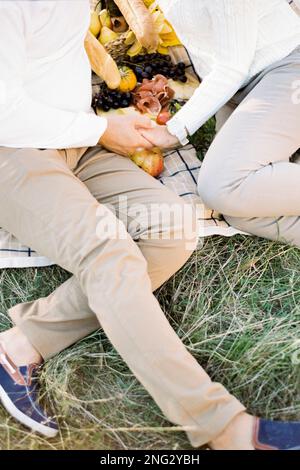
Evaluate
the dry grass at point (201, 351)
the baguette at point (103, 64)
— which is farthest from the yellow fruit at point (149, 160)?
the baguette at point (103, 64)

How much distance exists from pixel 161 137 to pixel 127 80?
463 mm

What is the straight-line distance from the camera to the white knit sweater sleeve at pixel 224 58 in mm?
1814

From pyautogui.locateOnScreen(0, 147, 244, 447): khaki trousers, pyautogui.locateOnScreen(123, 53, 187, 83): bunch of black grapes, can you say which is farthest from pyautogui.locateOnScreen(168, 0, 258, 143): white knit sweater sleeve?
pyautogui.locateOnScreen(123, 53, 187, 83): bunch of black grapes

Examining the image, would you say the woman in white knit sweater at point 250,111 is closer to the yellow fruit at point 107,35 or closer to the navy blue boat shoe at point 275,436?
the yellow fruit at point 107,35

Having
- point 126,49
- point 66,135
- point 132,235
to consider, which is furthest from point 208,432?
point 126,49

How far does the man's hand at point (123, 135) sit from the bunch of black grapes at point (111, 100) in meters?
0.42

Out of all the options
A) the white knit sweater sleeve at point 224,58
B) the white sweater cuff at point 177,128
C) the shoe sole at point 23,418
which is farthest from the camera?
the white sweater cuff at point 177,128

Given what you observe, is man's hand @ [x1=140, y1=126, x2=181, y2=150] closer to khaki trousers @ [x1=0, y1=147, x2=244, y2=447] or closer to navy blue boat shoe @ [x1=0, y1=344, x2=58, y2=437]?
khaki trousers @ [x1=0, y1=147, x2=244, y2=447]

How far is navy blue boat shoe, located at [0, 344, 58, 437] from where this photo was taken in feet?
5.13

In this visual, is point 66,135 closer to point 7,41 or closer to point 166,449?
point 7,41

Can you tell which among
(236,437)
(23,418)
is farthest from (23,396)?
(236,437)

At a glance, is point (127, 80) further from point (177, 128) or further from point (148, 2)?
point (177, 128)

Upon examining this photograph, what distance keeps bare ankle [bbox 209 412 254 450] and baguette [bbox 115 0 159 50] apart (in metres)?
1.42

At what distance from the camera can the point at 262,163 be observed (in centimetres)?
184
